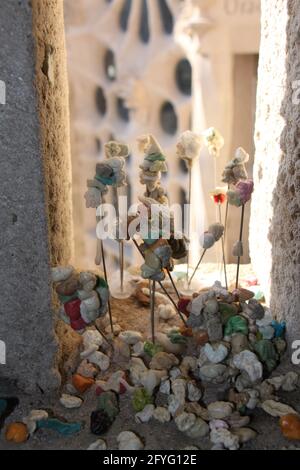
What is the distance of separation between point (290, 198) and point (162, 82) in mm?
1451

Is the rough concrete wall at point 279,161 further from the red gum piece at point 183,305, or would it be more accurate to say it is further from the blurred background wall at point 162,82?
the blurred background wall at point 162,82

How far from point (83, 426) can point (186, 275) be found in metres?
0.52

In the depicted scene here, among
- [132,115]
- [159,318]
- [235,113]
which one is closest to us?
[159,318]

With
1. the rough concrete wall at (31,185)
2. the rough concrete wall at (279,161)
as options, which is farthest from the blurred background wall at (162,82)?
the rough concrete wall at (31,185)

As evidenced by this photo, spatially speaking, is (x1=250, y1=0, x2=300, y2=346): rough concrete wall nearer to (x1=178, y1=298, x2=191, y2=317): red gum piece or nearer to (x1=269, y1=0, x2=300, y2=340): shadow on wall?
(x1=269, y1=0, x2=300, y2=340): shadow on wall

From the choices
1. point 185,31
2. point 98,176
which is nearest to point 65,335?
point 98,176

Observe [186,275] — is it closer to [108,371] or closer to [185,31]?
[108,371]

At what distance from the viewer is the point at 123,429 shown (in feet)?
3.00

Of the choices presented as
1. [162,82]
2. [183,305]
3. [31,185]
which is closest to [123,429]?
[183,305]

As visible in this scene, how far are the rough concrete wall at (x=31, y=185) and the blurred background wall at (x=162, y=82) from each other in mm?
1030

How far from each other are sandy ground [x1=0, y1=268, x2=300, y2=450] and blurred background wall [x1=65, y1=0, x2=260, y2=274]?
1088 mm

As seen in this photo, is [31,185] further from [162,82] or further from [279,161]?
[162,82]

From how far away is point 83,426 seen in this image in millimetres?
918

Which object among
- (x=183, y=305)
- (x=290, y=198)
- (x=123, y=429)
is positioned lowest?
(x=123, y=429)
